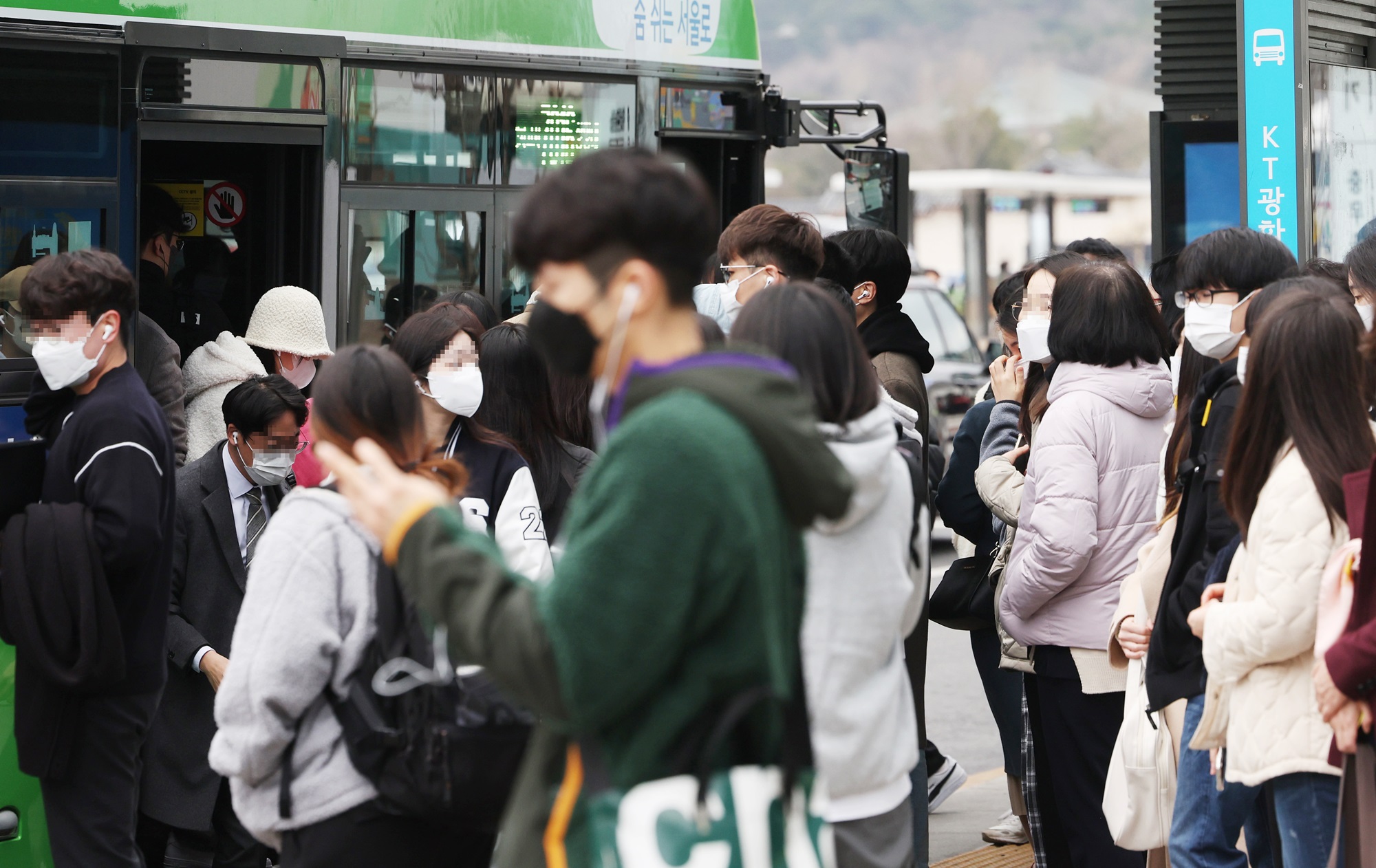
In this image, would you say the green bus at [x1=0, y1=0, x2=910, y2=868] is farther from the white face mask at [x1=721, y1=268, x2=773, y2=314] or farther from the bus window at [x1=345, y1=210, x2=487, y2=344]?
the white face mask at [x1=721, y1=268, x2=773, y2=314]

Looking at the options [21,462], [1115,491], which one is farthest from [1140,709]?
[21,462]

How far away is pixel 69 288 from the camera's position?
13.6ft

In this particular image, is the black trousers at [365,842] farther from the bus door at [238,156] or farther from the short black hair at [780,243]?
the bus door at [238,156]

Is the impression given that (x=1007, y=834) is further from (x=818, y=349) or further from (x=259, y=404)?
(x=818, y=349)

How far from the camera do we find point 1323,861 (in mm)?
3398

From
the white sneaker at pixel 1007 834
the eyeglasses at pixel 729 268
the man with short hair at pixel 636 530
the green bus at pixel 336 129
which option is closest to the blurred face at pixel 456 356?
the eyeglasses at pixel 729 268

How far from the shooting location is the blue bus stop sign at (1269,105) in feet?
21.9

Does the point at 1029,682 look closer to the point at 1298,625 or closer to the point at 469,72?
the point at 1298,625

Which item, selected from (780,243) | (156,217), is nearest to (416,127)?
(156,217)

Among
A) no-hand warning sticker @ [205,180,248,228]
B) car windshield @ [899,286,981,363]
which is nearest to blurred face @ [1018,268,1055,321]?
no-hand warning sticker @ [205,180,248,228]

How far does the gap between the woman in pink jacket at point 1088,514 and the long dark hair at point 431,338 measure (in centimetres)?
157

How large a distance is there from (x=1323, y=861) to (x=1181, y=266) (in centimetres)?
171

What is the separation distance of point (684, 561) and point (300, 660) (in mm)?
1392

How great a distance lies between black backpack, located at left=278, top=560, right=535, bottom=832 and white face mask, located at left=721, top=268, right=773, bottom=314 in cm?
215
